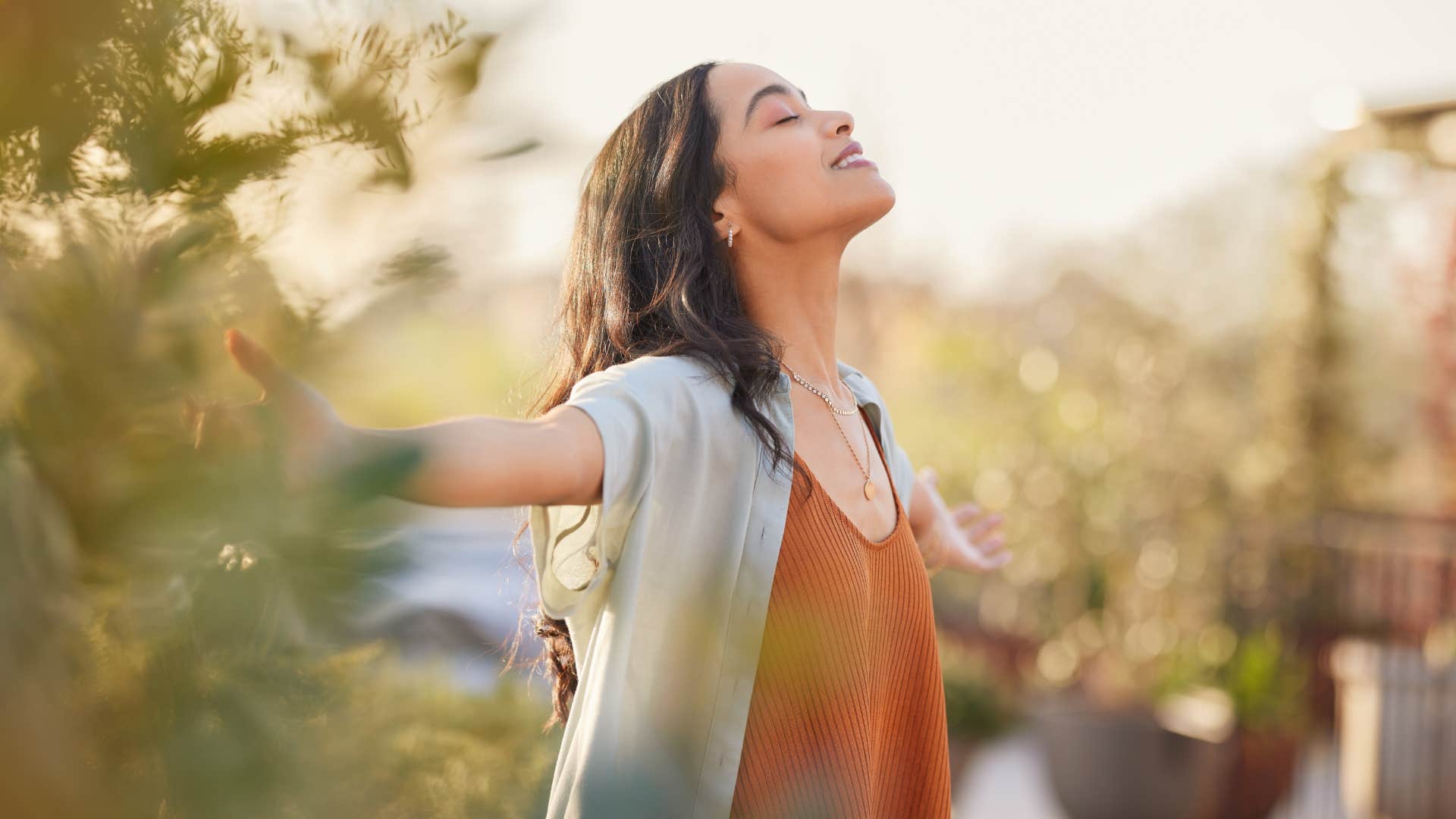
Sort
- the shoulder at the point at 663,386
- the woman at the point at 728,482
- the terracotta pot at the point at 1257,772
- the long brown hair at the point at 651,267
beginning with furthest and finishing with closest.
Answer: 1. the terracotta pot at the point at 1257,772
2. the long brown hair at the point at 651,267
3. the shoulder at the point at 663,386
4. the woman at the point at 728,482

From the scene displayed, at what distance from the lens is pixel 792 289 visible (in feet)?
5.39

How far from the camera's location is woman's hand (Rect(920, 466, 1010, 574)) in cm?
204

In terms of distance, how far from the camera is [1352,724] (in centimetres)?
503

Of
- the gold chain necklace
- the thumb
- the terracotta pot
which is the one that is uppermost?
the thumb

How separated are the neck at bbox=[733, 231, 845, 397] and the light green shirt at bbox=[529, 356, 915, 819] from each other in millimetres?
271

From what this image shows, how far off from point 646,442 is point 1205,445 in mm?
6420

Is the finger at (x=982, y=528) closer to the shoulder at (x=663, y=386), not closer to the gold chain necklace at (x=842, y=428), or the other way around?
the gold chain necklace at (x=842, y=428)

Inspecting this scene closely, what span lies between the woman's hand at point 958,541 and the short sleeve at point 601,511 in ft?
2.86

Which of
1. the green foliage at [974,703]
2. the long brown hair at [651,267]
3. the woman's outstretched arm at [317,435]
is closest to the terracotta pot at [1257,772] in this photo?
the green foliage at [974,703]

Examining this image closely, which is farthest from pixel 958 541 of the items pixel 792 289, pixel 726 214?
pixel 726 214

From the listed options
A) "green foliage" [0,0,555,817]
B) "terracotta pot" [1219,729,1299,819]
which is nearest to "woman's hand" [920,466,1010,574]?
"green foliage" [0,0,555,817]

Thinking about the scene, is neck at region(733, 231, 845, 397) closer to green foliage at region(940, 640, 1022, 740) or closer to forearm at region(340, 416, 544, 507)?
forearm at region(340, 416, 544, 507)

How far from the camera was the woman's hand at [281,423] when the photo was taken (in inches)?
17.1

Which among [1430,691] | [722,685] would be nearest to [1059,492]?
[1430,691]
